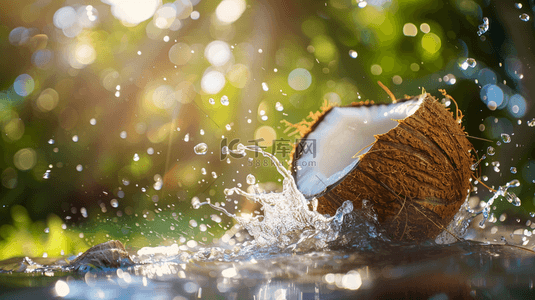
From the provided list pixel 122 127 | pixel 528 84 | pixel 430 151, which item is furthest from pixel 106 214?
pixel 528 84

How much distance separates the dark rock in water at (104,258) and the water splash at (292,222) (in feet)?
1.65

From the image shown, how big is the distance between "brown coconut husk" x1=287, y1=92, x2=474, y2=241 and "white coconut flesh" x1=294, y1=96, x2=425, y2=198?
0.73 feet

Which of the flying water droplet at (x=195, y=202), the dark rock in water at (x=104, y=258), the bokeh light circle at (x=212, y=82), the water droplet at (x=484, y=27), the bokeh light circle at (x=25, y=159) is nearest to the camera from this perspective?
the dark rock in water at (x=104, y=258)

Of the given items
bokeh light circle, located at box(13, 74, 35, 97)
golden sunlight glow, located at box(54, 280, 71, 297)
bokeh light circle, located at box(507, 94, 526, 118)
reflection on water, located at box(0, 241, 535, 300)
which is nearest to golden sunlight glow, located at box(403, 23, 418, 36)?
bokeh light circle, located at box(507, 94, 526, 118)

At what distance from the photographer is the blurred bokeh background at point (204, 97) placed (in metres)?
2.03

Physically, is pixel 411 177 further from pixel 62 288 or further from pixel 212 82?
pixel 212 82

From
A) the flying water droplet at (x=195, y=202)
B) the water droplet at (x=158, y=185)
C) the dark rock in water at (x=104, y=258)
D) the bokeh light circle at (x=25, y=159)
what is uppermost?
the bokeh light circle at (x=25, y=159)

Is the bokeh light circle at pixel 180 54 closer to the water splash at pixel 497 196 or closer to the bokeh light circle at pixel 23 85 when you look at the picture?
the bokeh light circle at pixel 23 85

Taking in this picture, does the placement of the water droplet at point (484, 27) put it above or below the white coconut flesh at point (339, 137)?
above

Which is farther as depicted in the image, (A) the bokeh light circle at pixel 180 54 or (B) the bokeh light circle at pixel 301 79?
(B) the bokeh light circle at pixel 301 79

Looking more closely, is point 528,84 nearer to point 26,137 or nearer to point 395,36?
point 395,36

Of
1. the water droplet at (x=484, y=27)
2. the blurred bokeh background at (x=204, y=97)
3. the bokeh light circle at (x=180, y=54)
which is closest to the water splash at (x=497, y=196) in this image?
the blurred bokeh background at (x=204, y=97)

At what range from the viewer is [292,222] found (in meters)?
1.37

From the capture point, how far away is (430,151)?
1.17m
